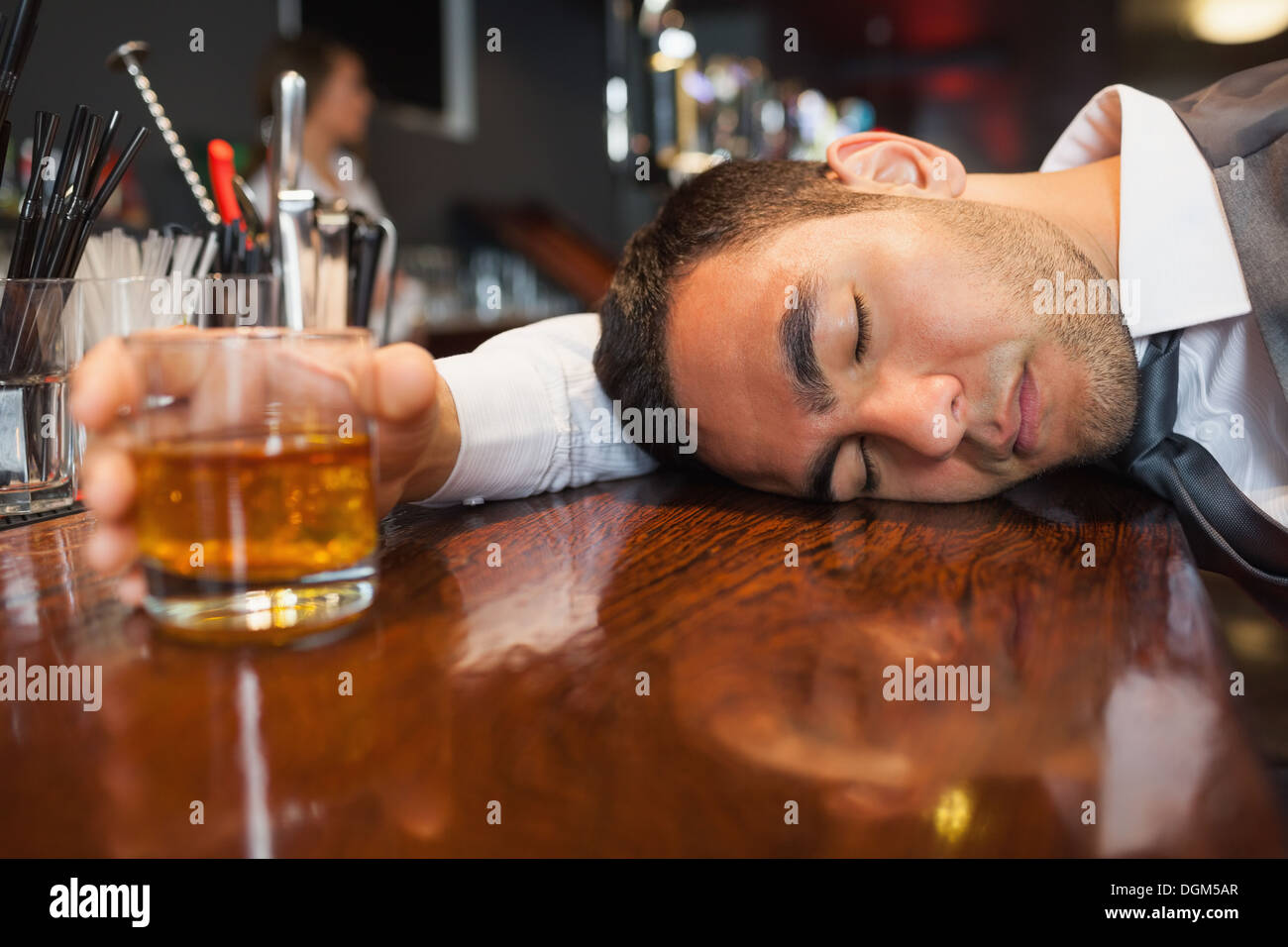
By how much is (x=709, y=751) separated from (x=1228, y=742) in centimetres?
19

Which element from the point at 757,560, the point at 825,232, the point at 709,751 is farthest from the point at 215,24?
the point at 709,751

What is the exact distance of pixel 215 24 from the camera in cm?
372

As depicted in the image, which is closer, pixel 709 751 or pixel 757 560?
pixel 709 751

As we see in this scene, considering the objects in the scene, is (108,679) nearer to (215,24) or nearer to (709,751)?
(709,751)

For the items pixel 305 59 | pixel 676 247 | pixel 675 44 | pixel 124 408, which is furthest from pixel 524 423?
pixel 675 44

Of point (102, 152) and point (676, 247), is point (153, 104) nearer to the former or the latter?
point (102, 152)

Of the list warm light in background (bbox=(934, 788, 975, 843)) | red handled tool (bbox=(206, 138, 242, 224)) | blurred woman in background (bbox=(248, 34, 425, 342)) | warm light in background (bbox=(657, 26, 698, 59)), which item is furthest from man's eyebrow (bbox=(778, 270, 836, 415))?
warm light in background (bbox=(657, 26, 698, 59))

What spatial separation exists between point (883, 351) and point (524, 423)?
36 cm

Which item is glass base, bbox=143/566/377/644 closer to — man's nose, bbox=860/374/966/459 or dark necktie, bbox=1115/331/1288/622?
man's nose, bbox=860/374/966/459

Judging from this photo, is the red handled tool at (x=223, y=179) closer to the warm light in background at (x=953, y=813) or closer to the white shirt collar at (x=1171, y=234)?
the white shirt collar at (x=1171, y=234)

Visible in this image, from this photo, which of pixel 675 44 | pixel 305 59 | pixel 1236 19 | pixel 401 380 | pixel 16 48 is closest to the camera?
pixel 401 380

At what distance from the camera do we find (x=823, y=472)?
1.00 m

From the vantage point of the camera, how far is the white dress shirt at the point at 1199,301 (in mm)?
1072

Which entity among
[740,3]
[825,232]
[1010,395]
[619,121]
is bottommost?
[1010,395]
